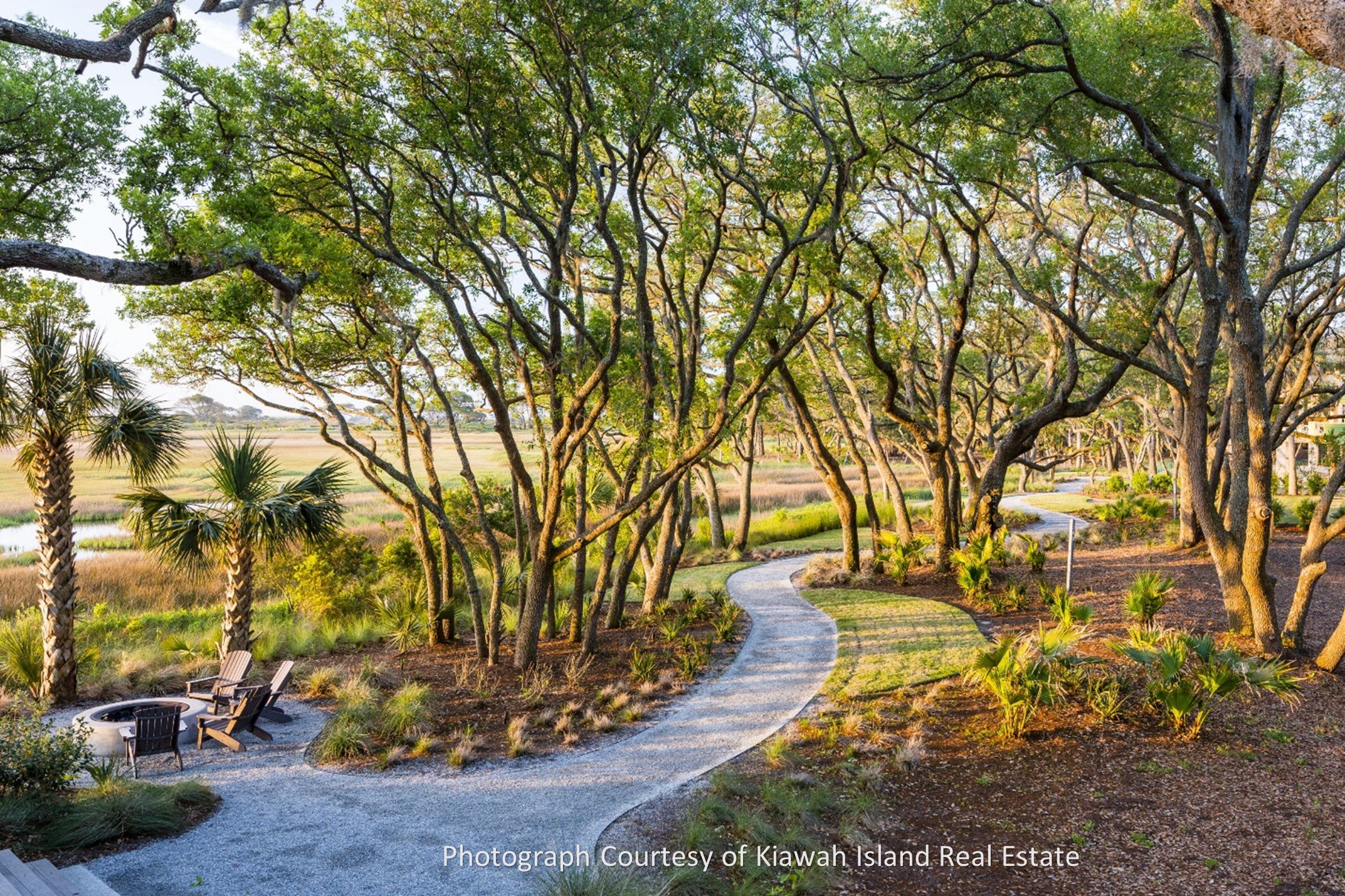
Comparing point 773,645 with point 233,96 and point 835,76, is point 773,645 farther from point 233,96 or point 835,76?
point 233,96

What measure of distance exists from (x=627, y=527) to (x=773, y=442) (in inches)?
1712

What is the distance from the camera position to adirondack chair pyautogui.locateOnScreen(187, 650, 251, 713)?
9.37m

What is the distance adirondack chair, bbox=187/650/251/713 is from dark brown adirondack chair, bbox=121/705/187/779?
1.38m

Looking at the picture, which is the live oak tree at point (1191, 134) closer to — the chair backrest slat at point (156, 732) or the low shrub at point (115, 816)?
the low shrub at point (115, 816)

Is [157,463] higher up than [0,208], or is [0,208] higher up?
[0,208]

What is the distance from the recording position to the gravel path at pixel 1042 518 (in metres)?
23.6

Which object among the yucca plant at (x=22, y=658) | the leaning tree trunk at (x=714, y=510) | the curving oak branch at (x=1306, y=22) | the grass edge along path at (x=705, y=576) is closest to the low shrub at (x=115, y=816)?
the yucca plant at (x=22, y=658)

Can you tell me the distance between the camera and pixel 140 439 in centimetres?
1067

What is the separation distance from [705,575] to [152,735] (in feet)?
44.9

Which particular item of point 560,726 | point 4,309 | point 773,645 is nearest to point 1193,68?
point 773,645

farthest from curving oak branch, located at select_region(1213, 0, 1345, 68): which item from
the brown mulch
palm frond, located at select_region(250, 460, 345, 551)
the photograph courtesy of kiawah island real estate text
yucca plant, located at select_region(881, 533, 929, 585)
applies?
yucca plant, located at select_region(881, 533, 929, 585)

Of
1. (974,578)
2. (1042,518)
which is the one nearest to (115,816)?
(974,578)

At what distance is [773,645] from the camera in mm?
12500

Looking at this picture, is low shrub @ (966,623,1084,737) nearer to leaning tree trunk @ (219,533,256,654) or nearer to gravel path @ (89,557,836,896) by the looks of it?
gravel path @ (89,557,836,896)
